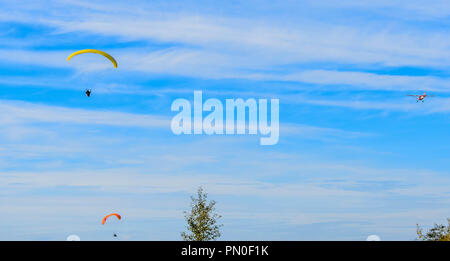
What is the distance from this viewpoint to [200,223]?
86.3 meters
